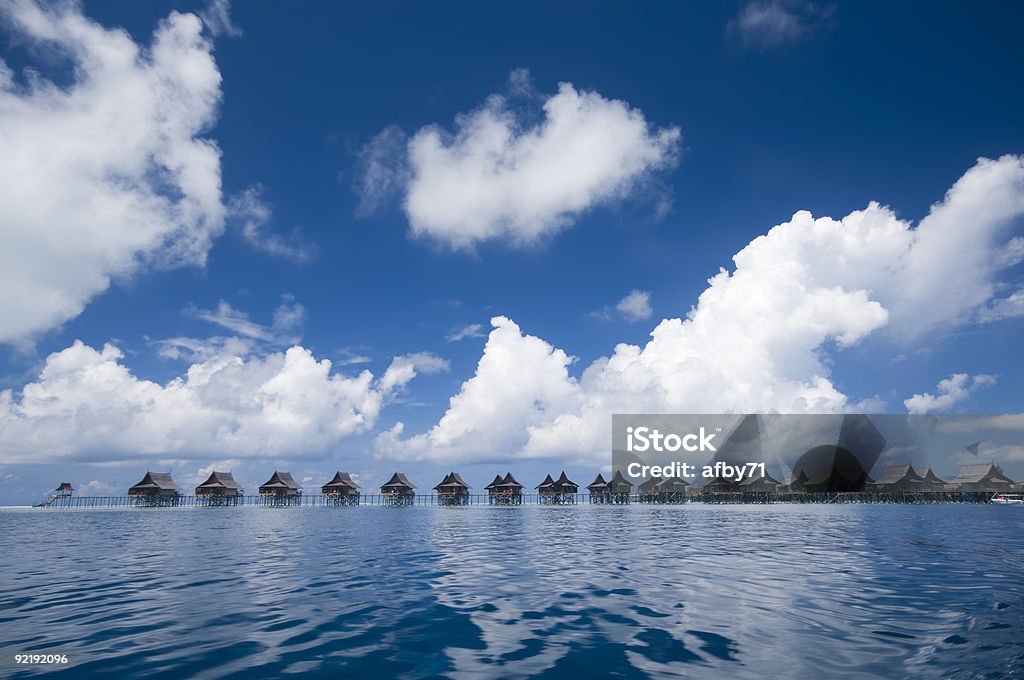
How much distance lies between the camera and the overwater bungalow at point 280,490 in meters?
79.8

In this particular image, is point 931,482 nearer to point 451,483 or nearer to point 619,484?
point 619,484

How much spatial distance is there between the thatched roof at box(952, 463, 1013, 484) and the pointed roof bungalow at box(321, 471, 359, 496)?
9974 cm

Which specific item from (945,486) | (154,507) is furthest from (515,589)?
(945,486)

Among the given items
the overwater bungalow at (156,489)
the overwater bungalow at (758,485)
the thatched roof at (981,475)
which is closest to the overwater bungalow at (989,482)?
the thatched roof at (981,475)

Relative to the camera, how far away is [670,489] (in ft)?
282

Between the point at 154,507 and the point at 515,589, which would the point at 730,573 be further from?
the point at 154,507

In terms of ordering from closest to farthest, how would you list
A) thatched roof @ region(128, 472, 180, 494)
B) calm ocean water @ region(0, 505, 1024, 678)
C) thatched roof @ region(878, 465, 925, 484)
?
calm ocean water @ region(0, 505, 1024, 678), thatched roof @ region(128, 472, 180, 494), thatched roof @ region(878, 465, 925, 484)

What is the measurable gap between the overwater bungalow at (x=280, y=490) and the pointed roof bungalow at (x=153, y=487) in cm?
1205

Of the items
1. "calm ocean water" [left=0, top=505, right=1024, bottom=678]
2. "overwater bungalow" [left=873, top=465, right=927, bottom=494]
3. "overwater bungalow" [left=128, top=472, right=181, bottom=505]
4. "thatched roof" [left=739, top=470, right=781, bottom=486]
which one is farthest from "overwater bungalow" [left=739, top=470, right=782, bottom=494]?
"overwater bungalow" [left=128, top=472, right=181, bottom=505]

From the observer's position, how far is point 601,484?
83.5m

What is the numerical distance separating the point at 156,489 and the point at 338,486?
24.1 meters

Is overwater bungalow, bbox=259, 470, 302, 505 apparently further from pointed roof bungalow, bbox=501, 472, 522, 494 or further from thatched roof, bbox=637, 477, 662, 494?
thatched roof, bbox=637, 477, 662, 494

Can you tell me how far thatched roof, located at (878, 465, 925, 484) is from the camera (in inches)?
3511

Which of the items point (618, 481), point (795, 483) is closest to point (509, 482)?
point (618, 481)
